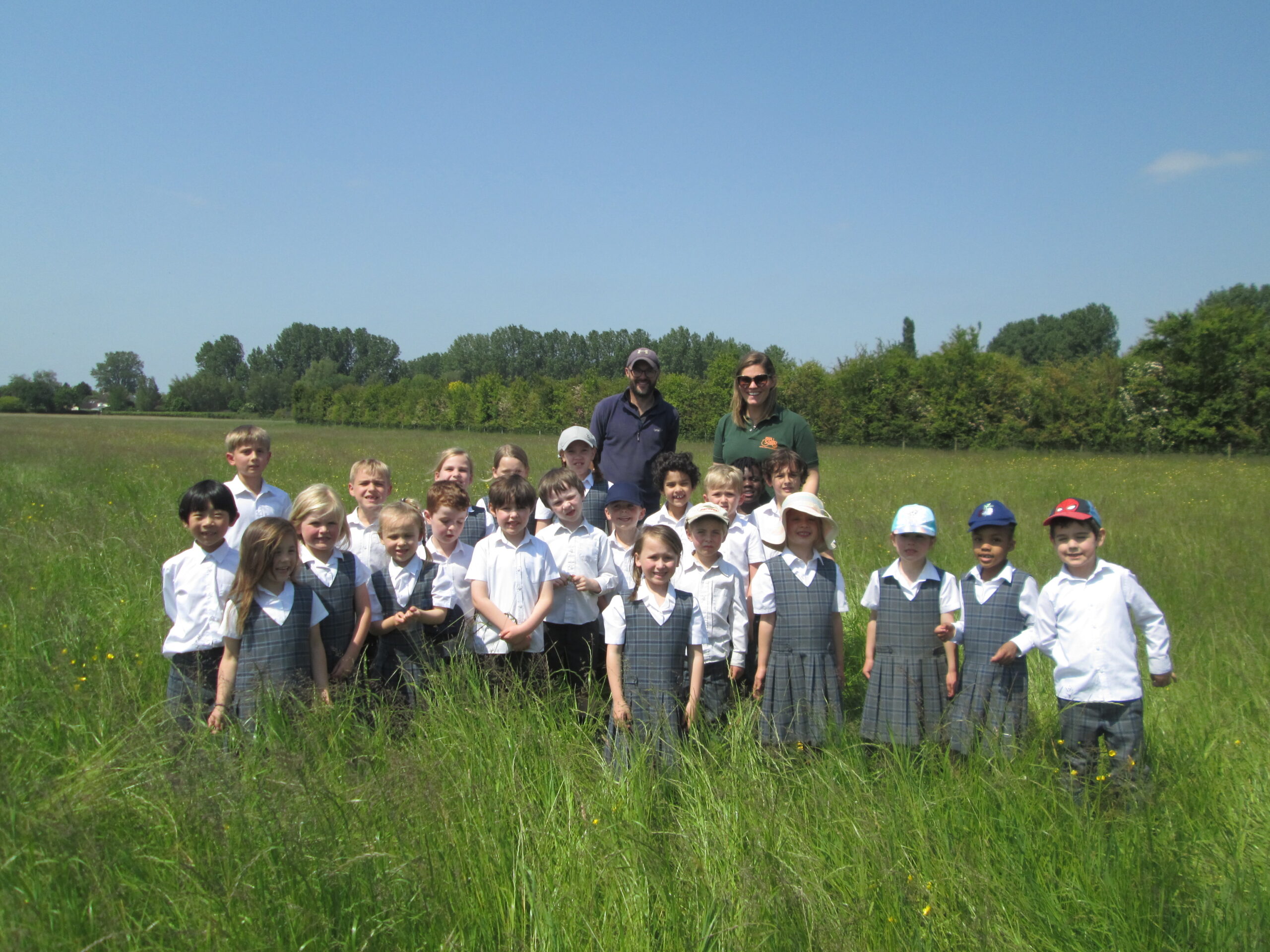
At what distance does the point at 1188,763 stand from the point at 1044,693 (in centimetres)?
124

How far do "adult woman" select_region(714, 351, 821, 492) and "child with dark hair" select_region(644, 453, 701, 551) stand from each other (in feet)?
1.63

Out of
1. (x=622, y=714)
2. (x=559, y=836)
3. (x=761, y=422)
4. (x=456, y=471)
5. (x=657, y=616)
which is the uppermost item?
(x=761, y=422)

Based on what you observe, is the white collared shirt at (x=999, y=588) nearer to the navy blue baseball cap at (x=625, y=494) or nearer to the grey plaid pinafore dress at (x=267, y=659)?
the navy blue baseball cap at (x=625, y=494)

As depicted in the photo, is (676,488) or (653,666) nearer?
(653,666)

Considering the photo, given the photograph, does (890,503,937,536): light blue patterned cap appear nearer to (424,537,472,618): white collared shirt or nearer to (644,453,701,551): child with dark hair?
(644,453,701,551): child with dark hair

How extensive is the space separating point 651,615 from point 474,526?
5.44 feet

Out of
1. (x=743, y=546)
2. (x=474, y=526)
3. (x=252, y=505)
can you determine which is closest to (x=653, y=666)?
(x=743, y=546)

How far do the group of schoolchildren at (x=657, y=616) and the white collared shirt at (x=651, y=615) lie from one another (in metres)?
0.01

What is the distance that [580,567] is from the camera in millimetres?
4309

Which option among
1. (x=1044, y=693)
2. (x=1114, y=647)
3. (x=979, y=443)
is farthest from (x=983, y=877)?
(x=979, y=443)

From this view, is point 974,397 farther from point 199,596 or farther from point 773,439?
point 199,596

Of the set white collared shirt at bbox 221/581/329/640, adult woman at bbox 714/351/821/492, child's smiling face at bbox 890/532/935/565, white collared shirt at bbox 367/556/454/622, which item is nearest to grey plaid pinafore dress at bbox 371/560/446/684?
white collared shirt at bbox 367/556/454/622

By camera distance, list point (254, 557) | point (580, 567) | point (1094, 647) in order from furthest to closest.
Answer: point (580, 567)
point (254, 557)
point (1094, 647)

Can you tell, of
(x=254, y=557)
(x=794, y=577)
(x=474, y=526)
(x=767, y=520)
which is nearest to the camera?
(x=254, y=557)
